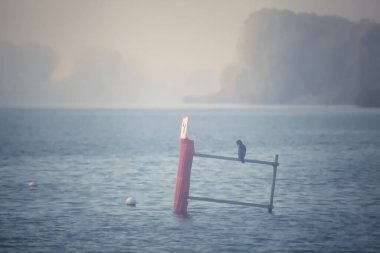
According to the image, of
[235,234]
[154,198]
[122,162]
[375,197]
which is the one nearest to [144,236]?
[235,234]

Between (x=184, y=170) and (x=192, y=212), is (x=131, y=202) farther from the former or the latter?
(x=184, y=170)

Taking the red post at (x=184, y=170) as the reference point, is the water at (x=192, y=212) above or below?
below

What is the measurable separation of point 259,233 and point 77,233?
554 cm

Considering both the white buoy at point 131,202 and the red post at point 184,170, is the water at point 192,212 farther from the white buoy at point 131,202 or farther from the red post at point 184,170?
the red post at point 184,170

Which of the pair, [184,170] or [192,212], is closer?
[184,170]

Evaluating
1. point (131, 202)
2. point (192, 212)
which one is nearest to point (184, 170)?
point (192, 212)

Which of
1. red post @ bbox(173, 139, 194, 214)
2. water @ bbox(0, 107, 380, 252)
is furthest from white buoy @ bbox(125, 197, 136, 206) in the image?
red post @ bbox(173, 139, 194, 214)

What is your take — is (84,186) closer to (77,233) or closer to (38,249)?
(77,233)

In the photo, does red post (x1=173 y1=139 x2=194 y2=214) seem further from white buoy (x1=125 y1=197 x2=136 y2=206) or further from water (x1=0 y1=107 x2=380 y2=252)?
white buoy (x1=125 y1=197 x2=136 y2=206)

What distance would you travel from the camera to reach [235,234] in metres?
22.6

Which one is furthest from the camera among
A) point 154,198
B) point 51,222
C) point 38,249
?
point 154,198

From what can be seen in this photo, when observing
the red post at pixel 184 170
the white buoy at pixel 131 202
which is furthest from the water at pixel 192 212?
the red post at pixel 184 170

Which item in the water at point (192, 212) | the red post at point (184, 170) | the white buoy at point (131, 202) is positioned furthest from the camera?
the white buoy at point (131, 202)

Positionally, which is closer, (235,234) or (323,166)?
(235,234)
